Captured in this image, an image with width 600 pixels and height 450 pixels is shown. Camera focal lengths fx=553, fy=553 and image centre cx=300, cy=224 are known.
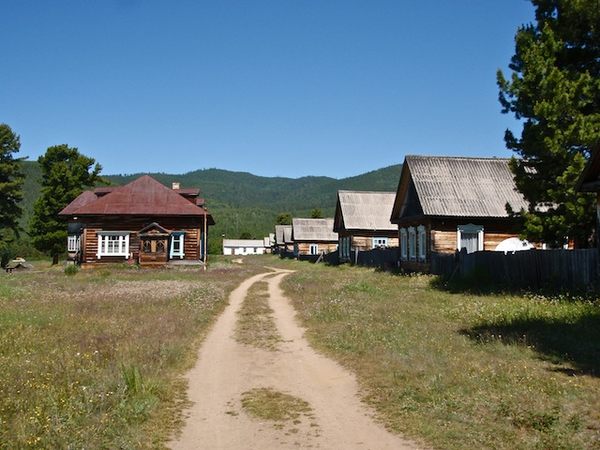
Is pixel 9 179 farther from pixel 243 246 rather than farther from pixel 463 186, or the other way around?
pixel 243 246

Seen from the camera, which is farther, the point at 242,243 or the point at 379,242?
the point at 242,243

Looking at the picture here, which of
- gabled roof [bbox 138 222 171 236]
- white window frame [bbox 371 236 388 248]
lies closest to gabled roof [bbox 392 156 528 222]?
white window frame [bbox 371 236 388 248]

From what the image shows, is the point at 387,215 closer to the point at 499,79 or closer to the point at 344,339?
the point at 499,79

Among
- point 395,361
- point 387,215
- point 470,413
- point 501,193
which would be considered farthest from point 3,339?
point 387,215

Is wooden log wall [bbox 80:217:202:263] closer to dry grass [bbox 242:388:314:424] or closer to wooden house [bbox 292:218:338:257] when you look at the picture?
wooden house [bbox 292:218:338:257]

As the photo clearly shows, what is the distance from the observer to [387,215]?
50.7m

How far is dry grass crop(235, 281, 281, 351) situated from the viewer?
1306 centimetres

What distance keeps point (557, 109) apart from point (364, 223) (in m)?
31.3

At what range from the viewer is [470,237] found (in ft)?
100

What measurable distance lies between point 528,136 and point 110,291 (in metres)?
17.6

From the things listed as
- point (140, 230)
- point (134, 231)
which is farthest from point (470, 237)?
point (134, 231)

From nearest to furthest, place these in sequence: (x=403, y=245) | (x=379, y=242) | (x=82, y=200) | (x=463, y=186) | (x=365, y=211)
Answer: (x=463, y=186) → (x=403, y=245) → (x=82, y=200) → (x=379, y=242) → (x=365, y=211)

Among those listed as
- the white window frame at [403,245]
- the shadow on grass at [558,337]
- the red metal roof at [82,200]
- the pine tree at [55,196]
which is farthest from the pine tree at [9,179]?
the shadow on grass at [558,337]

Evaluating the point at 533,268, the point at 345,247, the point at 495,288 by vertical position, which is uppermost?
the point at 345,247
